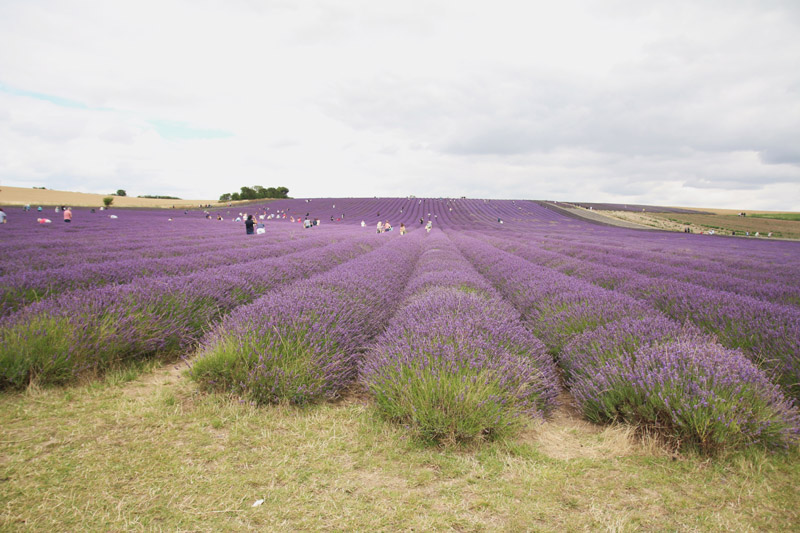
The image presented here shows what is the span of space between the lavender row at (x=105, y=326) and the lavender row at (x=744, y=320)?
4.53 m

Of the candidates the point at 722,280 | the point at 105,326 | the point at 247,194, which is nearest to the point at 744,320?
the point at 722,280

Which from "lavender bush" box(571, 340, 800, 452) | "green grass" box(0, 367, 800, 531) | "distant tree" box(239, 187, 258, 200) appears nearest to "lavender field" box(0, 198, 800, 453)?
"lavender bush" box(571, 340, 800, 452)

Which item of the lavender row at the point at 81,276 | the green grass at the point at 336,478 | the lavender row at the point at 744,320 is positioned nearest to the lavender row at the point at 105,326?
the green grass at the point at 336,478

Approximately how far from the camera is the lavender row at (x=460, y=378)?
1.89 meters

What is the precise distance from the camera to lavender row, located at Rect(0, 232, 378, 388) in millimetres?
2416

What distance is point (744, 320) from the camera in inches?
122

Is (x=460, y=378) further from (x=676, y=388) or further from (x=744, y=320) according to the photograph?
(x=744, y=320)

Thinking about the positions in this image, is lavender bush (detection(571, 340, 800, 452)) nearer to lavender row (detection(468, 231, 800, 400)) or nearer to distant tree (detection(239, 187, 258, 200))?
lavender row (detection(468, 231, 800, 400))

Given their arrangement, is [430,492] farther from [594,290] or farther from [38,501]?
[594,290]

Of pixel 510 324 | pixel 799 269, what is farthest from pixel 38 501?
pixel 799 269

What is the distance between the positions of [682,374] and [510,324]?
3.90 feet

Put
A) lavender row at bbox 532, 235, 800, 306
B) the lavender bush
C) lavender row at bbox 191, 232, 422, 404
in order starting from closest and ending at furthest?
1. the lavender bush
2. lavender row at bbox 191, 232, 422, 404
3. lavender row at bbox 532, 235, 800, 306

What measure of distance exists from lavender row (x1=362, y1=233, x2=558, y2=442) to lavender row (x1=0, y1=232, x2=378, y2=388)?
199 cm

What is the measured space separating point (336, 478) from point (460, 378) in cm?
82
